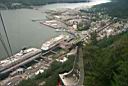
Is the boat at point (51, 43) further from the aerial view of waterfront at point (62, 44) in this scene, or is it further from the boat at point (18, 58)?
the boat at point (18, 58)

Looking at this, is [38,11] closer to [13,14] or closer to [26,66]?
[13,14]

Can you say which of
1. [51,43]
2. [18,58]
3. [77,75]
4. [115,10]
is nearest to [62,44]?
[51,43]

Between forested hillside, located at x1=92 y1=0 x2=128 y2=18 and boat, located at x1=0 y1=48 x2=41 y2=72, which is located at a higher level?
boat, located at x1=0 y1=48 x2=41 y2=72

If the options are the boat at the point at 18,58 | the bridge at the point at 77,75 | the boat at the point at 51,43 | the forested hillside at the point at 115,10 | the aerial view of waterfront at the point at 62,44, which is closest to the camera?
the bridge at the point at 77,75

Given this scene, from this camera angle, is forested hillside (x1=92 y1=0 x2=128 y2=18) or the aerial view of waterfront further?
forested hillside (x1=92 y1=0 x2=128 y2=18)

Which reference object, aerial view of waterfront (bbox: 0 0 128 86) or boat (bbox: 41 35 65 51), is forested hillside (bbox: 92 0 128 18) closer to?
aerial view of waterfront (bbox: 0 0 128 86)

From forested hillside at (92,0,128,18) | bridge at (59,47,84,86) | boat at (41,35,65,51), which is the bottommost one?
forested hillside at (92,0,128,18)

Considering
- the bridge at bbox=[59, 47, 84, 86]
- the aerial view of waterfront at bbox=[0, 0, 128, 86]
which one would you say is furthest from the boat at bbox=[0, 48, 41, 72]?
the bridge at bbox=[59, 47, 84, 86]

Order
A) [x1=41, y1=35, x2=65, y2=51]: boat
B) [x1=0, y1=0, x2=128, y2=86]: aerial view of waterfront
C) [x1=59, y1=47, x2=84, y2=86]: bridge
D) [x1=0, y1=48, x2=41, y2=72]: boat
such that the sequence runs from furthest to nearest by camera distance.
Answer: [x1=41, y1=35, x2=65, y2=51]: boat → [x1=0, y1=48, x2=41, y2=72]: boat → [x1=0, y1=0, x2=128, y2=86]: aerial view of waterfront → [x1=59, y1=47, x2=84, y2=86]: bridge

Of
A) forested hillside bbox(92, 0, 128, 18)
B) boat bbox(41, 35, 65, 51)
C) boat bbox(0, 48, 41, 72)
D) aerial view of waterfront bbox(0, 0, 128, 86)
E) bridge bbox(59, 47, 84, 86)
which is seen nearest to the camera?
bridge bbox(59, 47, 84, 86)

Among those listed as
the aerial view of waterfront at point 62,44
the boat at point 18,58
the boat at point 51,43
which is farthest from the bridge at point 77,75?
the boat at point 51,43

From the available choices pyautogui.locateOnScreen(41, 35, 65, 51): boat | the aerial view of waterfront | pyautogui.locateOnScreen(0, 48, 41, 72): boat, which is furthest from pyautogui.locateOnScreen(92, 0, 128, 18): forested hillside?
pyautogui.locateOnScreen(0, 48, 41, 72): boat

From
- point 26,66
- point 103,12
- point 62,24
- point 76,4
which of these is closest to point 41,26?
point 62,24
